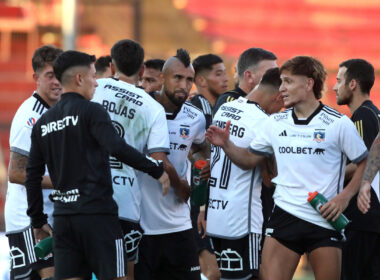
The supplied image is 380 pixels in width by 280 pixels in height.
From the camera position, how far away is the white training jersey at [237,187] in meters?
6.81

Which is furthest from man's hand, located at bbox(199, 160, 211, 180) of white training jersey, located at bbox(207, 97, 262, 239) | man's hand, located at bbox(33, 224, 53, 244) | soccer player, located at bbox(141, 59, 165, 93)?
soccer player, located at bbox(141, 59, 165, 93)

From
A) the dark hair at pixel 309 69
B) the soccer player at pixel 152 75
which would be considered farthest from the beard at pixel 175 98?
the soccer player at pixel 152 75

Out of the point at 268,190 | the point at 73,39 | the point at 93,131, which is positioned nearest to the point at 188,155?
the point at 268,190

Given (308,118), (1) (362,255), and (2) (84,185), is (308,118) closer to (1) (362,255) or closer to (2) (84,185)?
(1) (362,255)

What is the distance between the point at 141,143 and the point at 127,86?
0.49 m

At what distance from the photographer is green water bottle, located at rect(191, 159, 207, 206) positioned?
23.6 ft

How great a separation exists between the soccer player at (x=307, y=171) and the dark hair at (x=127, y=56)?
124cm

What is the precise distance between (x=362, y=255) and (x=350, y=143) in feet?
5.25

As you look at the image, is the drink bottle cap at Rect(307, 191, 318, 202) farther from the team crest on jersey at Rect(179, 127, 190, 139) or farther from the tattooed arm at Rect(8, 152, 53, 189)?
the tattooed arm at Rect(8, 152, 53, 189)

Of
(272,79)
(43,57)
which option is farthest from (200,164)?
(43,57)

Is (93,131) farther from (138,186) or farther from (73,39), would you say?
(73,39)

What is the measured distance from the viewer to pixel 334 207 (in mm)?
6121

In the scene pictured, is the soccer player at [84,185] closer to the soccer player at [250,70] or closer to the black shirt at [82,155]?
the black shirt at [82,155]

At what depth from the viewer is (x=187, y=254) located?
717cm
